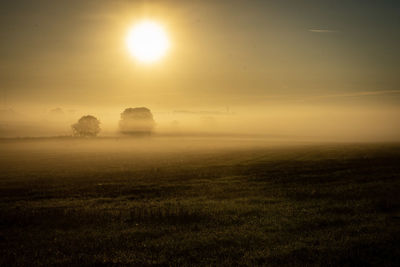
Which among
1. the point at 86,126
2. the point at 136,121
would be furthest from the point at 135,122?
the point at 86,126

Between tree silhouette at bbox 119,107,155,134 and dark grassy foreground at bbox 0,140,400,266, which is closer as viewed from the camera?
dark grassy foreground at bbox 0,140,400,266

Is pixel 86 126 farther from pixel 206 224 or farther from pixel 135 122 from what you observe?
pixel 206 224

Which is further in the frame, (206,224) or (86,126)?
(86,126)

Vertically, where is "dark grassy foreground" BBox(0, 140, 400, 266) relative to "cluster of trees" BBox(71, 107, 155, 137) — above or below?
below

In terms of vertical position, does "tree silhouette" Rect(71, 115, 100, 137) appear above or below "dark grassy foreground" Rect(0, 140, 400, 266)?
above

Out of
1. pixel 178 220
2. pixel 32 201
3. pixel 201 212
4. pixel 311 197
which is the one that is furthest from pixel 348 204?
pixel 32 201

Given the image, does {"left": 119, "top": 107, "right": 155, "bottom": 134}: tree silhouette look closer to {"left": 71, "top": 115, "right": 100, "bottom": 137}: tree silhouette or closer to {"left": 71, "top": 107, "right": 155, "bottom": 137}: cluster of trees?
{"left": 71, "top": 107, "right": 155, "bottom": 137}: cluster of trees

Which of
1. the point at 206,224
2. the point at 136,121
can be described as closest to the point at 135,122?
the point at 136,121

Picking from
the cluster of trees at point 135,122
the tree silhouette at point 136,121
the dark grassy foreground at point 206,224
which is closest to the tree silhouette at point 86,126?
the cluster of trees at point 135,122

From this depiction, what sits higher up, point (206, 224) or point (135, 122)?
point (135, 122)

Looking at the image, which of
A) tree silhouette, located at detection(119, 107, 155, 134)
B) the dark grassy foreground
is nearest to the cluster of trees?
tree silhouette, located at detection(119, 107, 155, 134)

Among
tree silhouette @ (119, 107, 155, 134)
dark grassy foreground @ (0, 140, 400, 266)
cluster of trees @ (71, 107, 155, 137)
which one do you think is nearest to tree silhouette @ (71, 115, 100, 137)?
cluster of trees @ (71, 107, 155, 137)

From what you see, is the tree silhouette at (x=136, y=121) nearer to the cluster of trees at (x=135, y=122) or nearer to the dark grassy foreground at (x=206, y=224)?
the cluster of trees at (x=135, y=122)

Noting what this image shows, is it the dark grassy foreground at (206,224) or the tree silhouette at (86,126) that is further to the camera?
the tree silhouette at (86,126)
